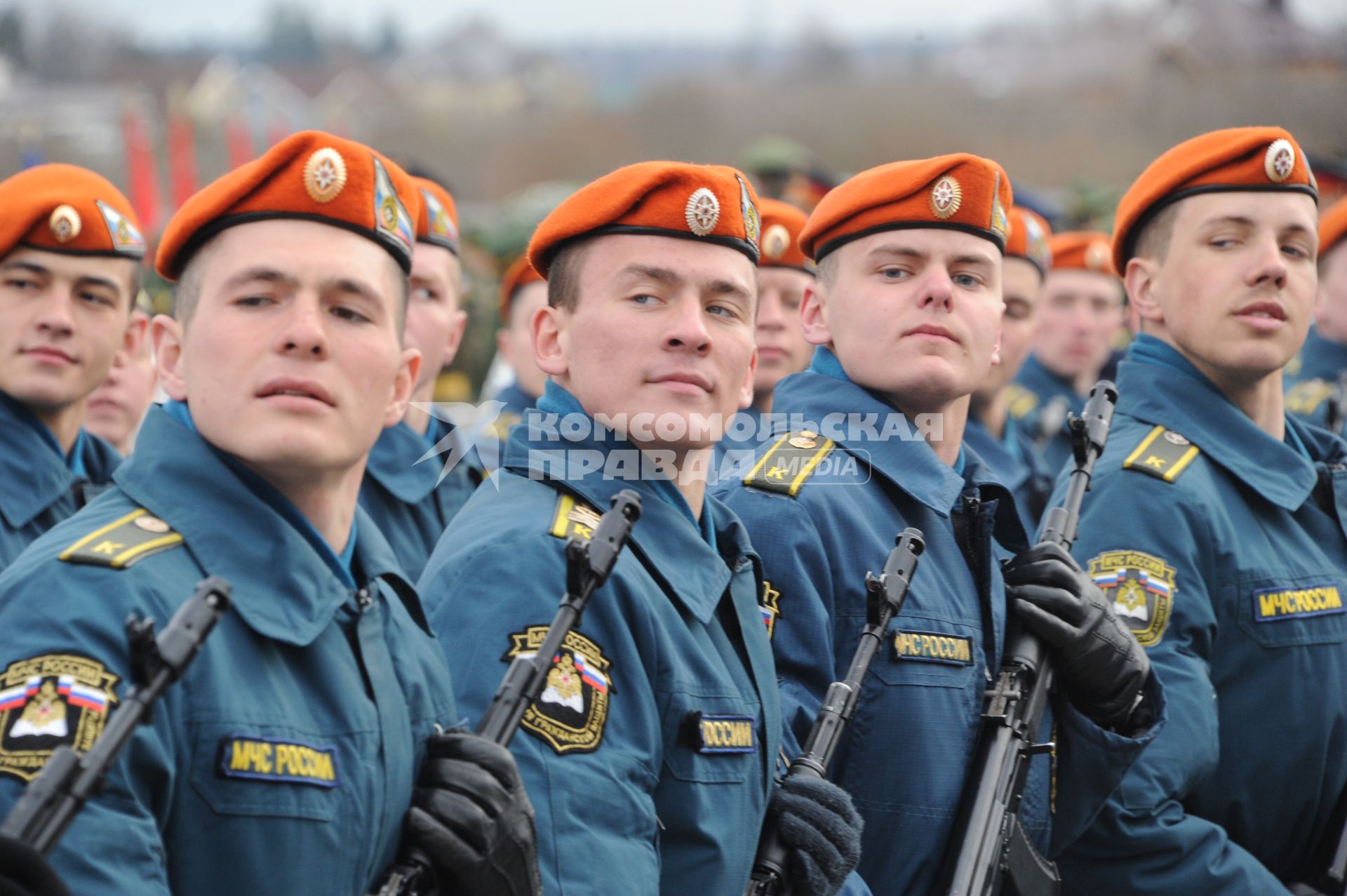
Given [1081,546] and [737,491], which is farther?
[1081,546]

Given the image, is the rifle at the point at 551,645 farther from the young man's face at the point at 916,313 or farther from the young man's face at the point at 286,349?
the young man's face at the point at 916,313

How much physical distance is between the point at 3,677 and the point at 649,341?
1.53 meters

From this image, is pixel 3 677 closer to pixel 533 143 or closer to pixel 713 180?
pixel 713 180

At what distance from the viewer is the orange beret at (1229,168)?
4.63 metres

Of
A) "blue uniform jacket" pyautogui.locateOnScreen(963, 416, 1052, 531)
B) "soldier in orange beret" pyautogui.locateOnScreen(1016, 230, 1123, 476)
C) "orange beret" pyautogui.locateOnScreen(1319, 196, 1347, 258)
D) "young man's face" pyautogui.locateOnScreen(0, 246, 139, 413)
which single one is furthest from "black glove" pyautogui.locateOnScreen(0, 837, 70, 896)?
"soldier in orange beret" pyautogui.locateOnScreen(1016, 230, 1123, 476)

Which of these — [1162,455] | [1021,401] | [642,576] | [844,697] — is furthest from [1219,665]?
[1021,401]

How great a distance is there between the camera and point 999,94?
36.5 meters

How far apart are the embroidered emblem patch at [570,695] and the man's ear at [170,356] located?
73 centimetres

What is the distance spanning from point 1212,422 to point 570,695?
237cm

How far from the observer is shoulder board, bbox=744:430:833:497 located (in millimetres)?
3848

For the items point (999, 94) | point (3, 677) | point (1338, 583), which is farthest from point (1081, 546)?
point (999, 94)

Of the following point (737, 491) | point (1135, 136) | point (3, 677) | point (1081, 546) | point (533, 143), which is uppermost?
point (1135, 136)

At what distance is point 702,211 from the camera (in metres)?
3.50

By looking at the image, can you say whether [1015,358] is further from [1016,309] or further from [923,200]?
[923,200]
